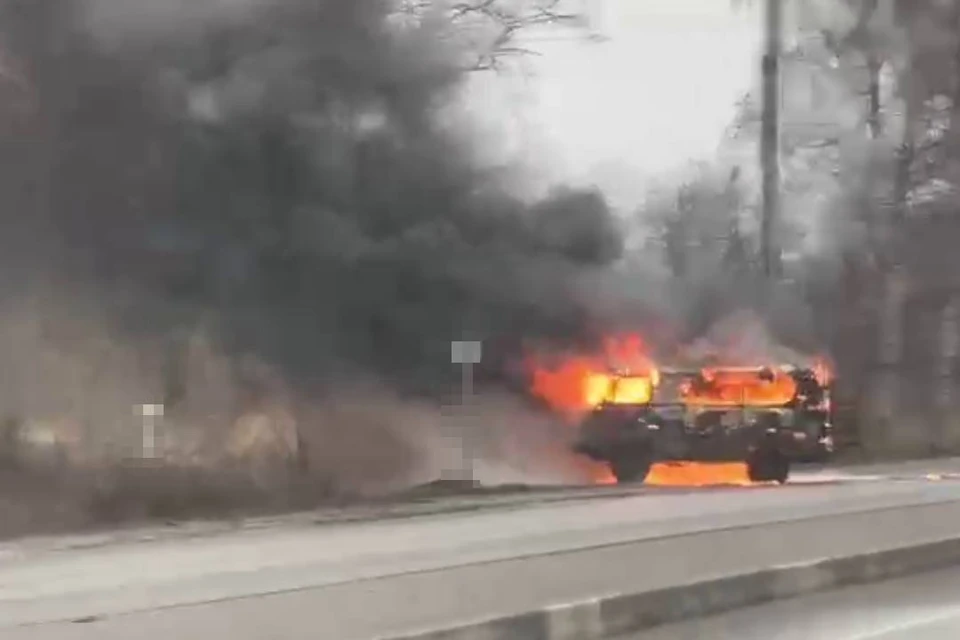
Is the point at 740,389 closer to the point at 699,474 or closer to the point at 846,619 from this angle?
the point at 699,474

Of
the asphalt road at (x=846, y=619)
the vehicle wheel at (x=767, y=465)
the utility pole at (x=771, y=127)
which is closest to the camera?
the asphalt road at (x=846, y=619)

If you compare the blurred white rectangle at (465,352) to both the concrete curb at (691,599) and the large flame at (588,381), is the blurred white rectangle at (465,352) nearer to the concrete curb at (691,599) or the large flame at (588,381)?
the large flame at (588,381)

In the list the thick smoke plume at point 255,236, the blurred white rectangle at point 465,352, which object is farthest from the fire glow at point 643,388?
the blurred white rectangle at point 465,352

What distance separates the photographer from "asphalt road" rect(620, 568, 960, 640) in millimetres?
9242

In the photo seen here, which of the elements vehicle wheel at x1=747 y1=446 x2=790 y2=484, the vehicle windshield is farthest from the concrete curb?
vehicle wheel at x1=747 y1=446 x2=790 y2=484

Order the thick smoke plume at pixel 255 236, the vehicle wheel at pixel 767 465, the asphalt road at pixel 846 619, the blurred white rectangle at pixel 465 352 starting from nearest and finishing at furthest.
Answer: the asphalt road at pixel 846 619
the thick smoke plume at pixel 255 236
the blurred white rectangle at pixel 465 352
the vehicle wheel at pixel 767 465

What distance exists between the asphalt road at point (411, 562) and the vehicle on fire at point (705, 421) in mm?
3314

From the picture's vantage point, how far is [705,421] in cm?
2178

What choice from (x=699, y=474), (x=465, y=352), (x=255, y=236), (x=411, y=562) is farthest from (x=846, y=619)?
(x=699, y=474)

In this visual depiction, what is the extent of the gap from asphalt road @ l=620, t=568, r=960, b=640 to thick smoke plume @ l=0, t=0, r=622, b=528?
8646mm

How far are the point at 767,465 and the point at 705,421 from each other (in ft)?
4.38

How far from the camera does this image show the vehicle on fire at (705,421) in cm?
2145

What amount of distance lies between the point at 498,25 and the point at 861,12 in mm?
10118

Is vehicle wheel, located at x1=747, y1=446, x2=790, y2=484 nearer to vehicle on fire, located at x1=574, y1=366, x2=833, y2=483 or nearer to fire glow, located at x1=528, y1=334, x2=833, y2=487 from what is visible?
vehicle on fire, located at x1=574, y1=366, x2=833, y2=483
